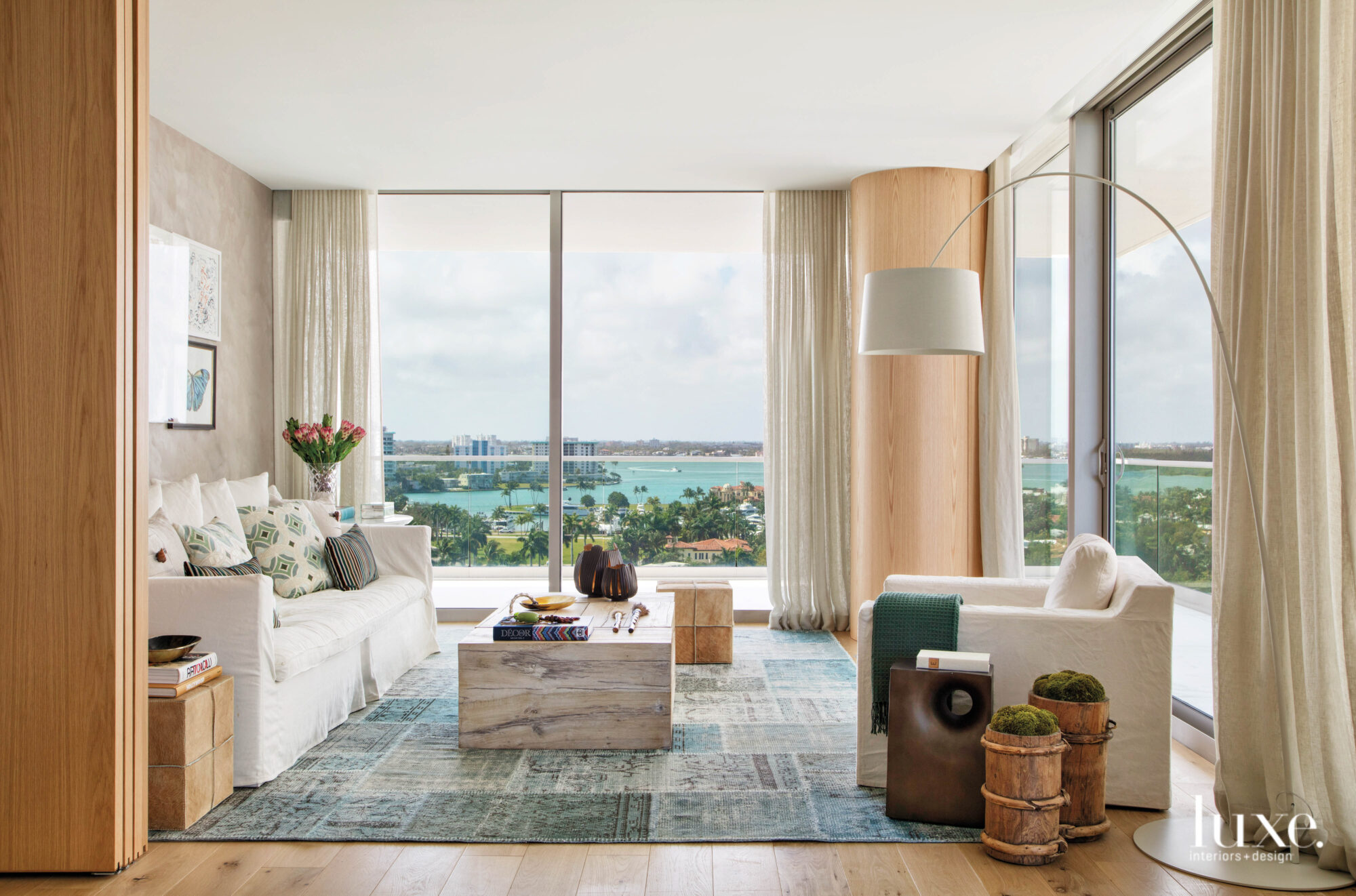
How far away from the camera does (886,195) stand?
16.3ft

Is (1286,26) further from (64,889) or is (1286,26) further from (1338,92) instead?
(64,889)

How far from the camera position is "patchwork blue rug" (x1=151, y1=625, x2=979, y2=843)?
2568 millimetres

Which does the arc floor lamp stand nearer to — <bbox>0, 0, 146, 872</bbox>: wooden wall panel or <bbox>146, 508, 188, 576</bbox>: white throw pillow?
<bbox>0, 0, 146, 872</bbox>: wooden wall panel

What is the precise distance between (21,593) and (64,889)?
0.75m

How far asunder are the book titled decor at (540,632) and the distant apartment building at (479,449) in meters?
2.91

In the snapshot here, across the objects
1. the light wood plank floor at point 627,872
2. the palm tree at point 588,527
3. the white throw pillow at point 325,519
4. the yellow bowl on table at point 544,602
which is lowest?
the light wood plank floor at point 627,872

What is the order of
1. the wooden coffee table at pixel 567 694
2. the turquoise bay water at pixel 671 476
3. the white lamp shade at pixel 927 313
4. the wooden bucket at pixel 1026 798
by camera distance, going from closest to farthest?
the wooden bucket at pixel 1026 798
the white lamp shade at pixel 927 313
the wooden coffee table at pixel 567 694
the turquoise bay water at pixel 671 476

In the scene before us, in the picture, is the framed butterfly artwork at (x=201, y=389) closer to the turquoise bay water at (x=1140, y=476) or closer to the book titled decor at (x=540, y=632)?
the book titled decor at (x=540, y=632)

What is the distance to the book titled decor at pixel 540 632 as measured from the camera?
320cm

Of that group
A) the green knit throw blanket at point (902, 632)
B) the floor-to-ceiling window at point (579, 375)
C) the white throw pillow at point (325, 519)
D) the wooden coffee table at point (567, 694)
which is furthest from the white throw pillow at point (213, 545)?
the green knit throw blanket at point (902, 632)

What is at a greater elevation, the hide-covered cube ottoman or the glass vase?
the glass vase

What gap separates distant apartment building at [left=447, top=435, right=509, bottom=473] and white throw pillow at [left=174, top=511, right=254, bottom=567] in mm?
2457

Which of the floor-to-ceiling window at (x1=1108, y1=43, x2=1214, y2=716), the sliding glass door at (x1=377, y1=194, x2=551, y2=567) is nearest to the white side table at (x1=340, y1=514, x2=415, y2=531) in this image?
the sliding glass door at (x1=377, y1=194, x2=551, y2=567)

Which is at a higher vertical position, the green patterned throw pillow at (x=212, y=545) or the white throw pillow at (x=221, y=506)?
the white throw pillow at (x=221, y=506)
